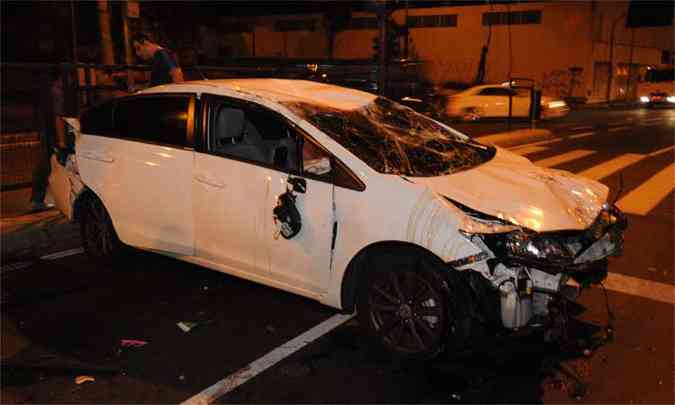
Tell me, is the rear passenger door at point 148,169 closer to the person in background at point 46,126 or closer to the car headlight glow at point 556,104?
the person in background at point 46,126

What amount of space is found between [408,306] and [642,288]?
2.50 meters

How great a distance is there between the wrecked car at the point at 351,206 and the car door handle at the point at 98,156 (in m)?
0.03

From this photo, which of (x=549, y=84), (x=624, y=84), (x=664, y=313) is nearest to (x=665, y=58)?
(x=624, y=84)

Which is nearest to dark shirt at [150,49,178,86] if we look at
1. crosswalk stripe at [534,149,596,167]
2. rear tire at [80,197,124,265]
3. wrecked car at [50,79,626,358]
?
wrecked car at [50,79,626,358]

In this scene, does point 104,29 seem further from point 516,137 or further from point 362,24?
point 362,24

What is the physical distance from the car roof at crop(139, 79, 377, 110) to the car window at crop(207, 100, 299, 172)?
13cm

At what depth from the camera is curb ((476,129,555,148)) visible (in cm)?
1444

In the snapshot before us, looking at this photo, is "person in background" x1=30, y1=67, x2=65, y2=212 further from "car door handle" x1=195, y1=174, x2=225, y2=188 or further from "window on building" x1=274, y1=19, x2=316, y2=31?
"window on building" x1=274, y1=19, x2=316, y2=31

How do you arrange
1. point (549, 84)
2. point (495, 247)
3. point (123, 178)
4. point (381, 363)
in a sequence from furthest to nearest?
point (549, 84)
point (123, 178)
point (381, 363)
point (495, 247)

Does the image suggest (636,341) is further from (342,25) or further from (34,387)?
(342,25)

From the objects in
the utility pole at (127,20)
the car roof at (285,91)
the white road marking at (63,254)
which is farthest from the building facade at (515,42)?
the car roof at (285,91)

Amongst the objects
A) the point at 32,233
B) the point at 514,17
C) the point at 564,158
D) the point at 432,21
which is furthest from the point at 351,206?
the point at 432,21

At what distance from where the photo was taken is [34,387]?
3.47 meters

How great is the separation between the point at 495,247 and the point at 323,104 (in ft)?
5.72
